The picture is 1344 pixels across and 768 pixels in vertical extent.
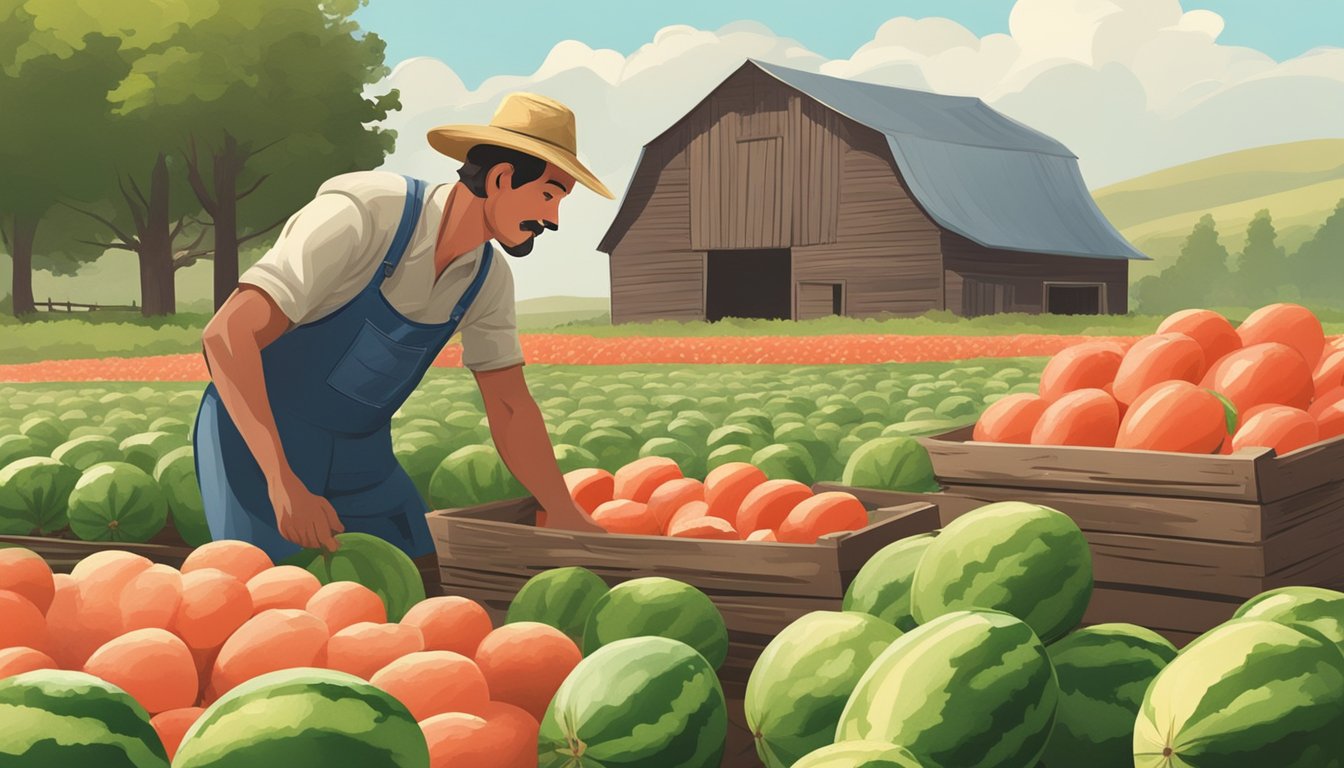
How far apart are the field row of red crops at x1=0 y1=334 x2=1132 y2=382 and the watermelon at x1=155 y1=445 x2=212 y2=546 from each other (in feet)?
43.5

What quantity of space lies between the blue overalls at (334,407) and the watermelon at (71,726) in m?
2.80

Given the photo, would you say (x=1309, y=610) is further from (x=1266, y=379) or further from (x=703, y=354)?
(x=703, y=354)

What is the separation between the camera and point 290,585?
3508 millimetres

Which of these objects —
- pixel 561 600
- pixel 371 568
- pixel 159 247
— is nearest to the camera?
pixel 561 600

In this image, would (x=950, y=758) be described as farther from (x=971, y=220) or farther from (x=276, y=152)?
(x=276, y=152)

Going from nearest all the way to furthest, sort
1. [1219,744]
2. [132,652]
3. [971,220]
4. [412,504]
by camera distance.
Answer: [1219,744]
[132,652]
[412,504]
[971,220]

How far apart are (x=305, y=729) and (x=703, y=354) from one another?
1940 centimetres

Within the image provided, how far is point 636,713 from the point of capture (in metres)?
2.59

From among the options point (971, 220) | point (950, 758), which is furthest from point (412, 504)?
point (971, 220)

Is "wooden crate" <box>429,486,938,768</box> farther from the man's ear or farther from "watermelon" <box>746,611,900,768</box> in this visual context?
the man's ear

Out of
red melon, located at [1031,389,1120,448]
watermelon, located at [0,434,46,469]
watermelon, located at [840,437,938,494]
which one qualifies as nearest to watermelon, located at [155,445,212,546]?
watermelon, located at [0,434,46,469]

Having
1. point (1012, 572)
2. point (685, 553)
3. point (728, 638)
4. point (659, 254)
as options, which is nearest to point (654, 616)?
point (728, 638)

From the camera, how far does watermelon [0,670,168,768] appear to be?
2.14 meters

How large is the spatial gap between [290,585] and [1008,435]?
2690mm
